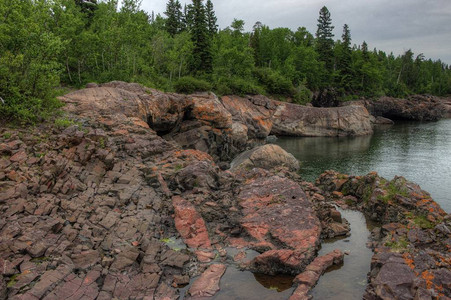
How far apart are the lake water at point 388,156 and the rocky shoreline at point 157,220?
940 centimetres

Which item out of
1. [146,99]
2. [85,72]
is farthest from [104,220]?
[85,72]

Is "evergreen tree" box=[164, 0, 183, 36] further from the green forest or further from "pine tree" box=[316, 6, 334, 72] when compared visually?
"pine tree" box=[316, 6, 334, 72]

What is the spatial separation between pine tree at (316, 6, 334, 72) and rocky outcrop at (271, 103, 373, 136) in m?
26.8

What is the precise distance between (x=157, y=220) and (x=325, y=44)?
8440cm

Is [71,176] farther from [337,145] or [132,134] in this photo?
[337,145]

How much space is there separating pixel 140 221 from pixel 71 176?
4.63 meters

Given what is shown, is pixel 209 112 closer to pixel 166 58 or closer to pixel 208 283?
pixel 166 58

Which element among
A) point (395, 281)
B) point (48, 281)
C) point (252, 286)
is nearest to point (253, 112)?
point (252, 286)

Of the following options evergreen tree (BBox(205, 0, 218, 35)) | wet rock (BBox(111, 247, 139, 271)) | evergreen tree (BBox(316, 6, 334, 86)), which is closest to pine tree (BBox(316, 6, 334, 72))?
evergreen tree (BBox(316, 6, 334, 86))

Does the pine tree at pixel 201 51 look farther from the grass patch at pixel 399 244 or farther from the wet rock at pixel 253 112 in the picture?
the grass patch at pixel 399 244

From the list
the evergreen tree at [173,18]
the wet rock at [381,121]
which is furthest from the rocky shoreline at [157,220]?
the wet rock at [381,121]

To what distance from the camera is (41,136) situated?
59.4 feet

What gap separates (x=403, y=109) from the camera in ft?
287

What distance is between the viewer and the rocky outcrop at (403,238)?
11.1 m
